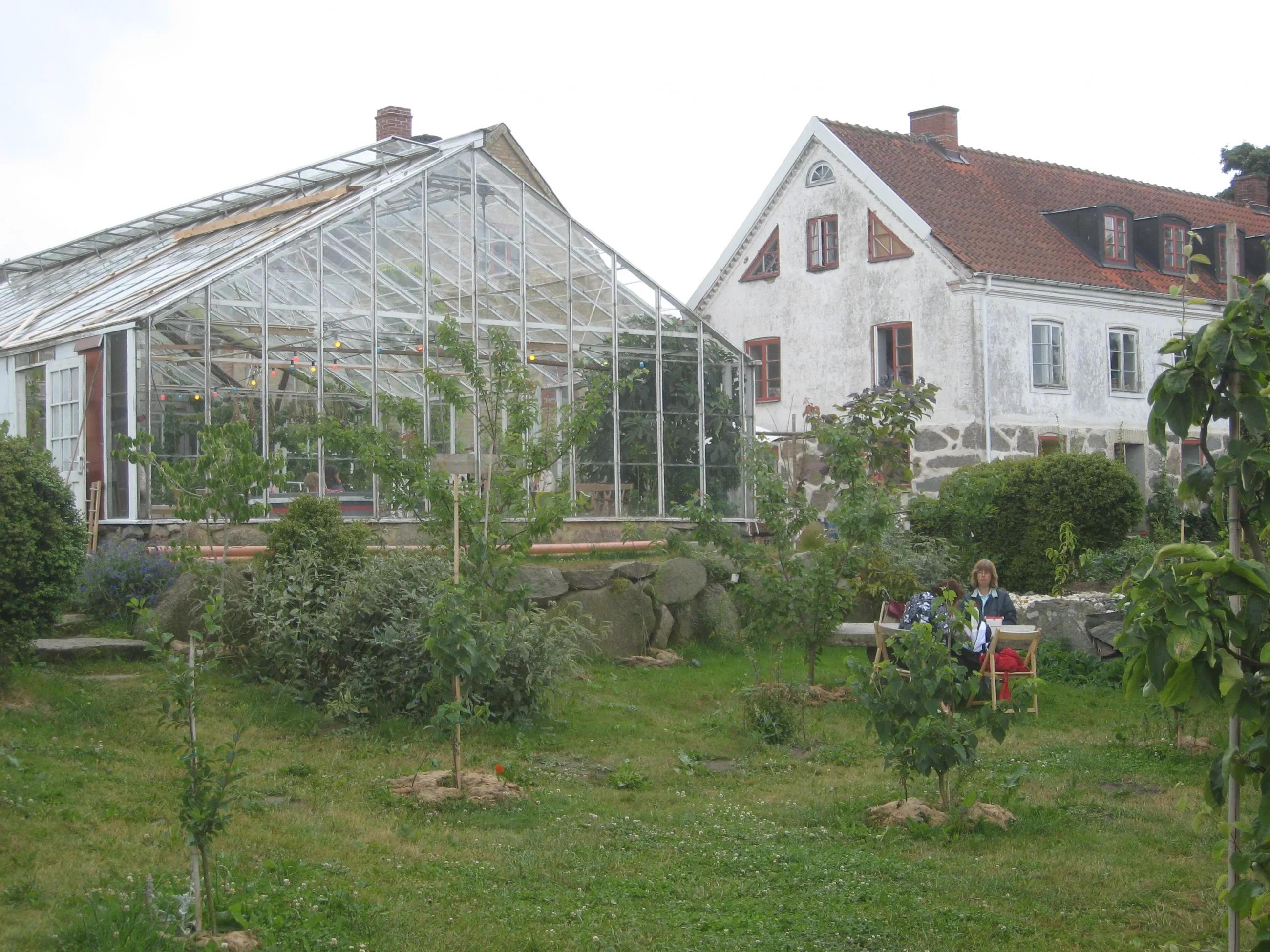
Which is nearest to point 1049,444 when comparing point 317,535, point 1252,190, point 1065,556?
point 1065,556

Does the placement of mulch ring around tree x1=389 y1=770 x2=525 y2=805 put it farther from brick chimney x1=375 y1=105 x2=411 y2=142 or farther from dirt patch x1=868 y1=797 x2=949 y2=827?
brick chimney x1=375 y1=105 x2=411 y2=142

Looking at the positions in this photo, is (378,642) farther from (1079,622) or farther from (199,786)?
(1079,622)

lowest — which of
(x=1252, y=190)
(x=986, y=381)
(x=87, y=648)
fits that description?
(x=87, y=648)

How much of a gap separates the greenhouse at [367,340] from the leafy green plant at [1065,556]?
13.7 feet

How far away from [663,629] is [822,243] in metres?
12.9

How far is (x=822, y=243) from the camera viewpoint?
25375 mm

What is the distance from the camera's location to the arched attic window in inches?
985

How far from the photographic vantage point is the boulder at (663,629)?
1448 cm

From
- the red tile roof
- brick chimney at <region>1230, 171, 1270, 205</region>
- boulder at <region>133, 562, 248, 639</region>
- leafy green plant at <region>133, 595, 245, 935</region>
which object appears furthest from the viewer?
brick chimney at <region>1230, 171, 1270, 205</region>

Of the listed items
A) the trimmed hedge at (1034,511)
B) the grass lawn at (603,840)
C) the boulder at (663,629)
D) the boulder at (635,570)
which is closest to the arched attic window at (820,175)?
the trimmed hedge at (1034,511)

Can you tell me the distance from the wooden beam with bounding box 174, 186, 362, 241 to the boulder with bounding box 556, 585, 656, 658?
7.68 m

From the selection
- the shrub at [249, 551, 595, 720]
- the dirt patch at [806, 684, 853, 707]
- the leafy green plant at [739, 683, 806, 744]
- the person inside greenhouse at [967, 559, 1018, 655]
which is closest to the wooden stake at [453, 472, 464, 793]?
the shrub at [249, 551, 595, 720]

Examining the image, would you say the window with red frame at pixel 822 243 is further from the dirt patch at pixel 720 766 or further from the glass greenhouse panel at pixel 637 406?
the dirt patch at pixel 720 766

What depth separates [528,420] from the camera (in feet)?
35.0
